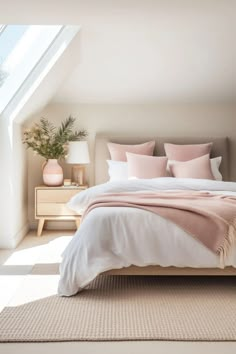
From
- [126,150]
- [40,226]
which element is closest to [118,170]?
[126,150]

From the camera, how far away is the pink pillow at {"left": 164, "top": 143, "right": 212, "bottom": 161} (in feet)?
18.6

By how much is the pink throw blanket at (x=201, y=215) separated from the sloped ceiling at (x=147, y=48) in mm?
1459

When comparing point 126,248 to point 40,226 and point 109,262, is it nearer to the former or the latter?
point 109,262

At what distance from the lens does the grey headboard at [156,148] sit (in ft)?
19.2

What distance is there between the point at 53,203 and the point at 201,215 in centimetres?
254

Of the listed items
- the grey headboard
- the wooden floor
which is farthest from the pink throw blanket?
the grey headboard

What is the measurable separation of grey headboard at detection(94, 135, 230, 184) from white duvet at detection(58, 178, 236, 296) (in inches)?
102

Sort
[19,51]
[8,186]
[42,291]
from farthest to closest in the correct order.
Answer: [8,186] → [19,51] → [42,291]

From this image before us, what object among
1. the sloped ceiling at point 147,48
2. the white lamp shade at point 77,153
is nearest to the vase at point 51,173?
the white lamp shade at point 77,153

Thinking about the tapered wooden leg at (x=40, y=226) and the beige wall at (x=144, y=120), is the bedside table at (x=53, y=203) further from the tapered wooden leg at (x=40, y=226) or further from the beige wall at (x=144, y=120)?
the beige wall at (x=144, y=120)

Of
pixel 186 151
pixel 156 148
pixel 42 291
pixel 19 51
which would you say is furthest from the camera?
pixel 156 148

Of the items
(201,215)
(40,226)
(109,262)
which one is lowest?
(40,226)

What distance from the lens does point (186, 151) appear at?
18.7 ft

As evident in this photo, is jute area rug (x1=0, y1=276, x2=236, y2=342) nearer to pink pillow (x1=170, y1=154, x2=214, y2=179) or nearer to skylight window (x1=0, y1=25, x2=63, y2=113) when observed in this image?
pink pillow (x1=170, y1=154, x2=214, y2=179)
